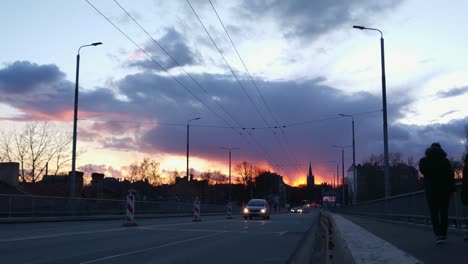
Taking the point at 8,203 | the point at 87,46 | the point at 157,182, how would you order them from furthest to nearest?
the point at 157,182, the point at 87,46, the point at 8,203

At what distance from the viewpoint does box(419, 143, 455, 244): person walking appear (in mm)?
10258

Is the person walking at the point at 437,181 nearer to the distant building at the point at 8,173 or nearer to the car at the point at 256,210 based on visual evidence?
the car at the point at 256,210

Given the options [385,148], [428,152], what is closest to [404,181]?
[385,148]

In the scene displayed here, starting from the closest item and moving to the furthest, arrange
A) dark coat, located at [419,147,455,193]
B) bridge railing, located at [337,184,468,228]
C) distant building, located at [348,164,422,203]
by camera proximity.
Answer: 1. dark coat, located at [419,147,455,193]
2. bridge railing, located at [337,184,468,228]
3. distant building, located at [348,164,422,203]

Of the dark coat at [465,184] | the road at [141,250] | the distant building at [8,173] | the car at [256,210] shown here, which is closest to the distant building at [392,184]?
the car at [256,210]

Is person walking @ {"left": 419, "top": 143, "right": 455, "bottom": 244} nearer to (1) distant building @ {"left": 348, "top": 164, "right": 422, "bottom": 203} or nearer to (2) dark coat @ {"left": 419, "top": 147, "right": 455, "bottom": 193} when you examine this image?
(2) dark coat @ {"left": 419, "top": 147, "right": 455, "bottom": 193}

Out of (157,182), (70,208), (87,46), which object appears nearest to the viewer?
(70,208)

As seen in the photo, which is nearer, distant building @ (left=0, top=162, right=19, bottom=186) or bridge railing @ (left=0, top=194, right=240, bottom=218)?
bridge railing @ (left=0, top=194, right=240, bottom=218)

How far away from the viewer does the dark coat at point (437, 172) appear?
10.3m

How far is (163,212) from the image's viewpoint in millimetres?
44344

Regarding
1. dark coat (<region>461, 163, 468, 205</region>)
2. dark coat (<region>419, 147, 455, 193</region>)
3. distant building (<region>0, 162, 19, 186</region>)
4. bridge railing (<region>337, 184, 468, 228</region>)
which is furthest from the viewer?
distant building (<region>0, 162, 19, 186</region>)

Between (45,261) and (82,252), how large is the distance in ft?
4.98

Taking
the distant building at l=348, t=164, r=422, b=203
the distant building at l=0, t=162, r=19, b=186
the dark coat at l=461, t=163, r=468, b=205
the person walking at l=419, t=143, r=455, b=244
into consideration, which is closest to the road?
the person walking at l=419, t=143, r=455, b=244

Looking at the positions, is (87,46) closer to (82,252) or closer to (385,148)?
(385,148)
